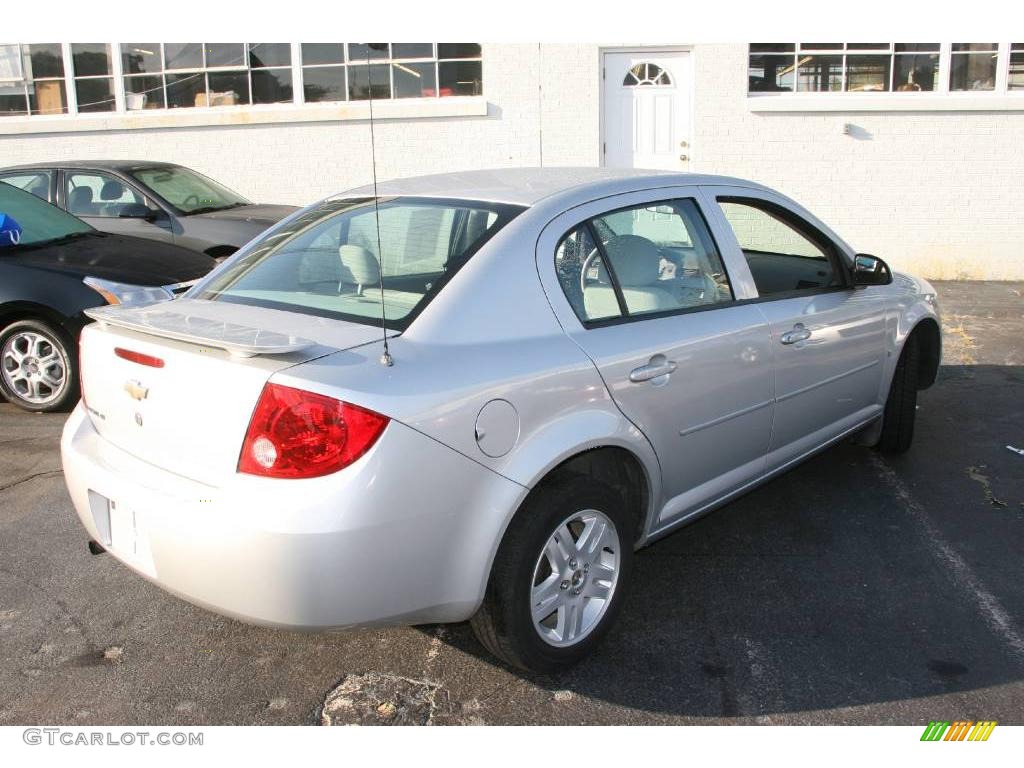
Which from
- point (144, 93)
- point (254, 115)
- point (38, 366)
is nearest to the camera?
point (38, 366)

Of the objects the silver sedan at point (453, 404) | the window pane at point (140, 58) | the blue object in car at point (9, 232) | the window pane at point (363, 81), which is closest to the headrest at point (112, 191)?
the blue object in car at point (9, 232)

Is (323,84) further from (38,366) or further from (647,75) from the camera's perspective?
(38,366)

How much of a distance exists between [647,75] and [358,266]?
8.56 m

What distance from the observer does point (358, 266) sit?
340cm

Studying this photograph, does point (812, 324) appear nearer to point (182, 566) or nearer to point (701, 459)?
point (701, 459)

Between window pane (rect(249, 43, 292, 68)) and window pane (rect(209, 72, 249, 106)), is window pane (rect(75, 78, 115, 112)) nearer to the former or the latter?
window pane (rect(209, 72, 249, 106))

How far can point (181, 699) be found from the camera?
3.08 m

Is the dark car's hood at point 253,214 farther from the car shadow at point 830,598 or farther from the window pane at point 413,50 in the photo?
the car shadow at point 830,598

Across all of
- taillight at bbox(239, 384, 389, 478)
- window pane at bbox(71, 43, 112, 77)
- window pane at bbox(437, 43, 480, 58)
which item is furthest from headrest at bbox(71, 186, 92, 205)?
taillight at bbox(239, 384, 389, 478)

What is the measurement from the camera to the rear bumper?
8.46 feet

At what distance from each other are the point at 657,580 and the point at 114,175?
23.9 ft

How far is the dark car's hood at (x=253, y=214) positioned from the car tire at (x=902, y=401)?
5.79 m

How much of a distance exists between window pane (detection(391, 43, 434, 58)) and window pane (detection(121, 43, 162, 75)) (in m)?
3.09
